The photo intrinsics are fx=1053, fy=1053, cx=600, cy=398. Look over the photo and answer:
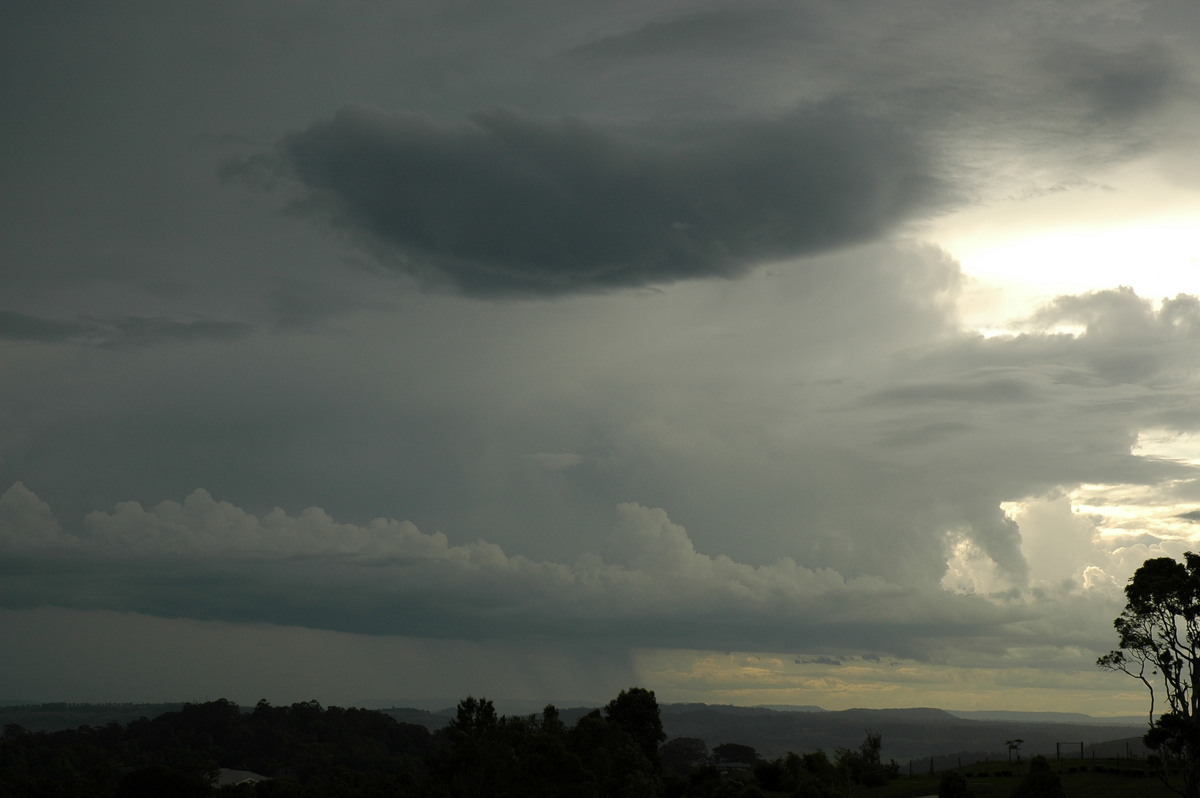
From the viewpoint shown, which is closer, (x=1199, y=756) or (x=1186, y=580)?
(x=1199, y=756)

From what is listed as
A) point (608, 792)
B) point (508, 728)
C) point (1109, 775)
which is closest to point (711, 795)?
point (608, 792)

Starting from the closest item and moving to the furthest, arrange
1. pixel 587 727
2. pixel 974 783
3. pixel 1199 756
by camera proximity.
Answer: pixel 1199 756 < pixel 974 783 < pixel 587 727

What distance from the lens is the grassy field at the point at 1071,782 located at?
103750mm

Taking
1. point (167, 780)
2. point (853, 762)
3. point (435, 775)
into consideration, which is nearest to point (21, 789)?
point (167, 780)

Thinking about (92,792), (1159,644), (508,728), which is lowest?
(92,792)

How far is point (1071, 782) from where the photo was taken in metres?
110

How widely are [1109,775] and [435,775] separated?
239ft

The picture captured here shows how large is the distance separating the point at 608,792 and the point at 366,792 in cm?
4217

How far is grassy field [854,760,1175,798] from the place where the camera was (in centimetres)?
10375

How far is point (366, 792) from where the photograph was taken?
14100cm

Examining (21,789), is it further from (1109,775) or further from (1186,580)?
(1186,580)

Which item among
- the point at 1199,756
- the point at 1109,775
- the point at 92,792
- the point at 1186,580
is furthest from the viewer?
the point at 92,792

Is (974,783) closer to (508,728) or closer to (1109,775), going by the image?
(1109,775)

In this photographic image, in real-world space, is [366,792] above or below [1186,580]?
below
